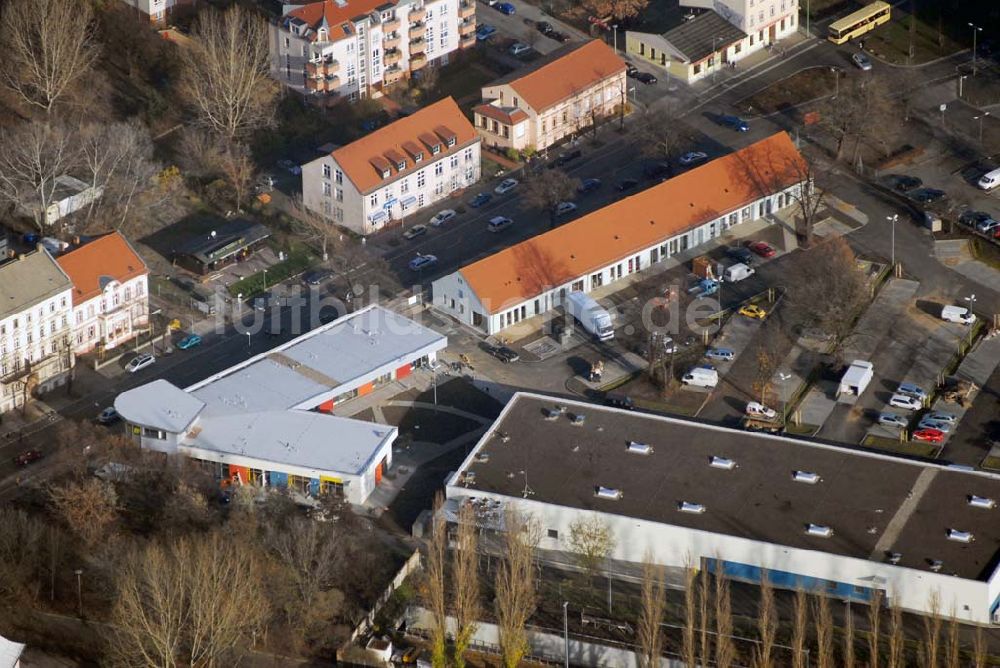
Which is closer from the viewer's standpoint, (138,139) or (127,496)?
(127,496)

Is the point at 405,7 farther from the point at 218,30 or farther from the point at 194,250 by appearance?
the point at 194,250

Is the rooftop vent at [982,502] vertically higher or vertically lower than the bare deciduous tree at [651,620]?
higher

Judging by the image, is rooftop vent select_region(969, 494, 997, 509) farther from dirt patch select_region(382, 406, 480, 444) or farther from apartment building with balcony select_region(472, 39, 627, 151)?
apartment building with balcony select_region(472, 39, 627, 151)

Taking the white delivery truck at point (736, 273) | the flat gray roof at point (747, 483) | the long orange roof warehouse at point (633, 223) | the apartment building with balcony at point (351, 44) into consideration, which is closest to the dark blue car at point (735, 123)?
the long orange roof warehouse at point (633, 223)

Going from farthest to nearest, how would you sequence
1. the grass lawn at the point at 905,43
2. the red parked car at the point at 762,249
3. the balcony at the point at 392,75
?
the grass lawn at the point at 905,43 < the balcony at the point at 392,75 < the red parked car at the point at 762,249

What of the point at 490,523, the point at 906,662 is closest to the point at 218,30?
the point at 490,523

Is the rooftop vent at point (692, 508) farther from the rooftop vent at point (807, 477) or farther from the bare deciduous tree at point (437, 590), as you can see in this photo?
the bare deciduous tree at point (437, 590)
